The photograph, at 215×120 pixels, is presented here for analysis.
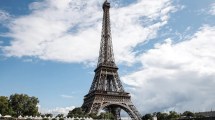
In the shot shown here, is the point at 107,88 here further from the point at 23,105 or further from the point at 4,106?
the point at 4,106

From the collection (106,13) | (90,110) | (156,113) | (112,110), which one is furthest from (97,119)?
(106,13)

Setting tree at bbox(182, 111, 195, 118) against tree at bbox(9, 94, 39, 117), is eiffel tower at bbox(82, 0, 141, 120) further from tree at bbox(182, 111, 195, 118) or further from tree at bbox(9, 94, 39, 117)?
tree at bbox(182, 111, 195, 118)

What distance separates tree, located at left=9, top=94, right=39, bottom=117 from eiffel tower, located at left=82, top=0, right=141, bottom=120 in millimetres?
20711

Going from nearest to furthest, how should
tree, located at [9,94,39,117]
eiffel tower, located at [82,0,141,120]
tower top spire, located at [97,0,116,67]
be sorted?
tree, located at [9,94,39,117]
eiffel tower, located at [82,0,141,120]
tower top spire, located at [97,0,116,67]

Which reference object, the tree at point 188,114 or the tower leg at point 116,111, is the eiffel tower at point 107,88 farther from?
the tree at point 188,114

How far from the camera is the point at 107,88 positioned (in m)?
119

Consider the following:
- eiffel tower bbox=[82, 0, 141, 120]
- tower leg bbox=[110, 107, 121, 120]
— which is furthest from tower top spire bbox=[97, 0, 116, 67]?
tower leg bbox=[110, 107, 121, 120]

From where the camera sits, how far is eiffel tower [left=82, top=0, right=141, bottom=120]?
112 meters

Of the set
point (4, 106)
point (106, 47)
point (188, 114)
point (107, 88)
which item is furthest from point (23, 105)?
point (188, 114)

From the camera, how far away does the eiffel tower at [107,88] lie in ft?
367

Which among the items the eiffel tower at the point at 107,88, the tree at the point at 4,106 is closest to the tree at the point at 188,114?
the eiffel tower at the point at 107,88

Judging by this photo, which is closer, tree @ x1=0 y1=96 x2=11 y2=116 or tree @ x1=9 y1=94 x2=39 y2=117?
tree @ x1=0 y1=96 x2=11 y2=116

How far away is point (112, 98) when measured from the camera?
374 ft

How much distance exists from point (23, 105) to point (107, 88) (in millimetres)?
34806
